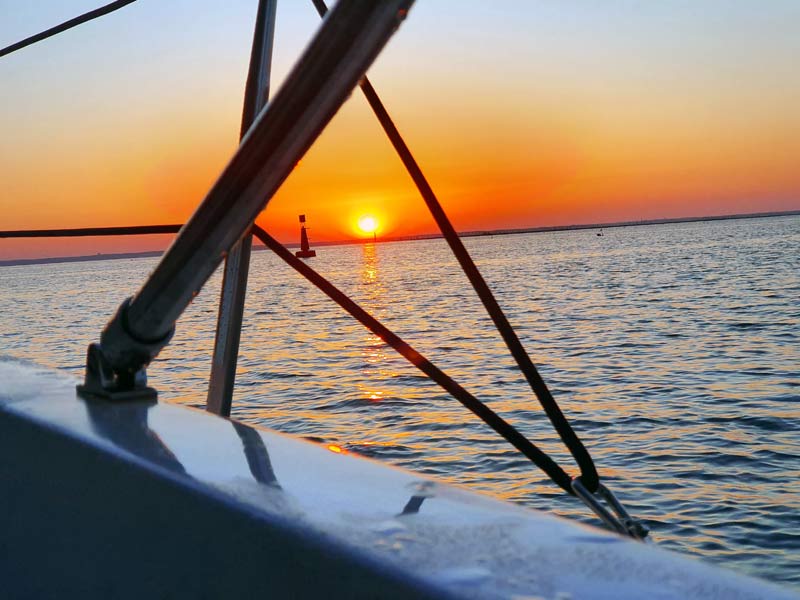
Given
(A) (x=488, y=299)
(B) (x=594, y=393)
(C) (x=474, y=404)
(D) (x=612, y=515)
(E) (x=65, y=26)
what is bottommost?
(B) (x=594, y=393)

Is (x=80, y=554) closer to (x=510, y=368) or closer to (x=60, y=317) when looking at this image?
(x=510, y=368)

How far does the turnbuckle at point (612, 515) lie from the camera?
1168 millimetres

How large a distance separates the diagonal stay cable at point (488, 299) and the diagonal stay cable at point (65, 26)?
25.7 inches

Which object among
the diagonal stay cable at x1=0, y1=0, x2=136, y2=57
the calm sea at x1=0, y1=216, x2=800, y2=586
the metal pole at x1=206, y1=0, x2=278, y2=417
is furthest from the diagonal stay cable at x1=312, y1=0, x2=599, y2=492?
the calm sea at x1=0, y1=216, x2=800, y2=586

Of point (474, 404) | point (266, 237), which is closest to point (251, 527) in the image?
point (474, 404)

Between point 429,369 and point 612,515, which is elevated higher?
point 429,369

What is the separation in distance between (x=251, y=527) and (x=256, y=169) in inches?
14.9

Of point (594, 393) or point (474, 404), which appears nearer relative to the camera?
point (474, 404)

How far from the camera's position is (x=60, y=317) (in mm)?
34062

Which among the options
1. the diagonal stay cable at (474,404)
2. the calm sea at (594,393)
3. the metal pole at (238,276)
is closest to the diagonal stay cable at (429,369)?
the diagonal stay cable at (474,404)

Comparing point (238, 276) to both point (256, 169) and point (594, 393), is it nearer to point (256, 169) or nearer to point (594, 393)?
point (256, 169)

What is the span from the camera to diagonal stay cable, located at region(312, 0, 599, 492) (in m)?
1.24

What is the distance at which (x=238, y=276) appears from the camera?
5.52 ft

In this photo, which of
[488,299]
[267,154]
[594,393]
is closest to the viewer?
[267,154]
